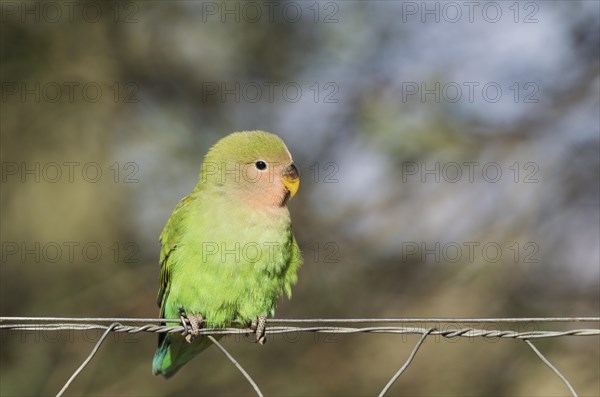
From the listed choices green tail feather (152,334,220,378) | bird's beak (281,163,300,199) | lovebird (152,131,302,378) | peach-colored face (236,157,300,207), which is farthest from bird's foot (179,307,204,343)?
bird's beak (281,163,300,199)

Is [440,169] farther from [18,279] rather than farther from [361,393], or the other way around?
[18,279]

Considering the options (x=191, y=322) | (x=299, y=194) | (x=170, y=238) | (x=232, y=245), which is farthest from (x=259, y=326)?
(x=299, y=194)

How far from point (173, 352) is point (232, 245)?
3.50 ft

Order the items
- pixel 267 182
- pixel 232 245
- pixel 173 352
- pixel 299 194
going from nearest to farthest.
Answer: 1. pixel 232 245
2. pixel 267 182
3. pixel 173 352
4. pixel 299 194

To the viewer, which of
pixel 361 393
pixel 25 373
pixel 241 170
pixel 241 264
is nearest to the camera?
pixel 241 264

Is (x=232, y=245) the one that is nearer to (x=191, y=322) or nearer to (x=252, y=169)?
(x=191, y=322)

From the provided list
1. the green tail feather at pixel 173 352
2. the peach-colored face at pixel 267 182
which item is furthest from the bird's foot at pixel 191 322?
the peach-colored face at pixel 267 182

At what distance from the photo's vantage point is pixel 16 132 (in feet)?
30.5

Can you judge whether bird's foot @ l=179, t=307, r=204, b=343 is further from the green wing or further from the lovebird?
the green wing

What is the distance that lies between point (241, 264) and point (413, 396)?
4.75 metres

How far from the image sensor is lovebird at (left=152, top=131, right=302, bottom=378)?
14.6ft

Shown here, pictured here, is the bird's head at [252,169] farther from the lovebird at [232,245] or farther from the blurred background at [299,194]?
the blurred background at [299,194]

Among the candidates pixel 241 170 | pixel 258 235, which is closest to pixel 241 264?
pixel 258 235

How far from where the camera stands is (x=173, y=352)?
5125 mm
